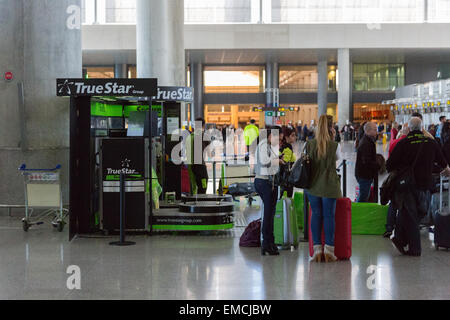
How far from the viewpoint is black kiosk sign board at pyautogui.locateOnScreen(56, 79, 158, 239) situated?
32.6ft

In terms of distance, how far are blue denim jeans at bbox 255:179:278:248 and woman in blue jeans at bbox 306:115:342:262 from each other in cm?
60

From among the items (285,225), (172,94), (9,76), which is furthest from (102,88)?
(172,94)

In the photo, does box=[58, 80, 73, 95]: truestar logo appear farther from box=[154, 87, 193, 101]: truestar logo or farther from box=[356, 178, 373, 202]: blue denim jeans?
box=[356, 178, 373, 202]: blue denim jeans

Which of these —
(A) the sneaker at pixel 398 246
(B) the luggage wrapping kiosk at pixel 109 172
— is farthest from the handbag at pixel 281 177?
(B) the luggage wrapping kiosk at pixel 109 172

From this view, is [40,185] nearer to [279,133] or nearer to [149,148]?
[149,148]

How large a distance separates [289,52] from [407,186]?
138 feet

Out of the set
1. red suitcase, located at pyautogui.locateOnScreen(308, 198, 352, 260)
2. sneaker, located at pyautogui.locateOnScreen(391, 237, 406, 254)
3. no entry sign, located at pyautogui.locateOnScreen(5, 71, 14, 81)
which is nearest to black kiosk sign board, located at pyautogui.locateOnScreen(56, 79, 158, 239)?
no entry sign, located at pyautogui.locateOnScreen(5, 71, 14, 81)

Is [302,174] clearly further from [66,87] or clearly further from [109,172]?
[66,87]

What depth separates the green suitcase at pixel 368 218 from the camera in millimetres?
10391

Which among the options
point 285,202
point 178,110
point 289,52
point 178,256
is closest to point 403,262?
→ point 285,202

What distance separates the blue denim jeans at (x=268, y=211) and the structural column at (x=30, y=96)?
5.23 meters

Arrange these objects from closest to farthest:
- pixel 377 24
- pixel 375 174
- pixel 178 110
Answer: pixel 375 174
pixel 178 110
pixel 377 24

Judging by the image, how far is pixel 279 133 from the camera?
8711 millimetres

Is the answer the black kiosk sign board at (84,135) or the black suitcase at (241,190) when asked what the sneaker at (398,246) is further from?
the black suitcase at (241,190)
